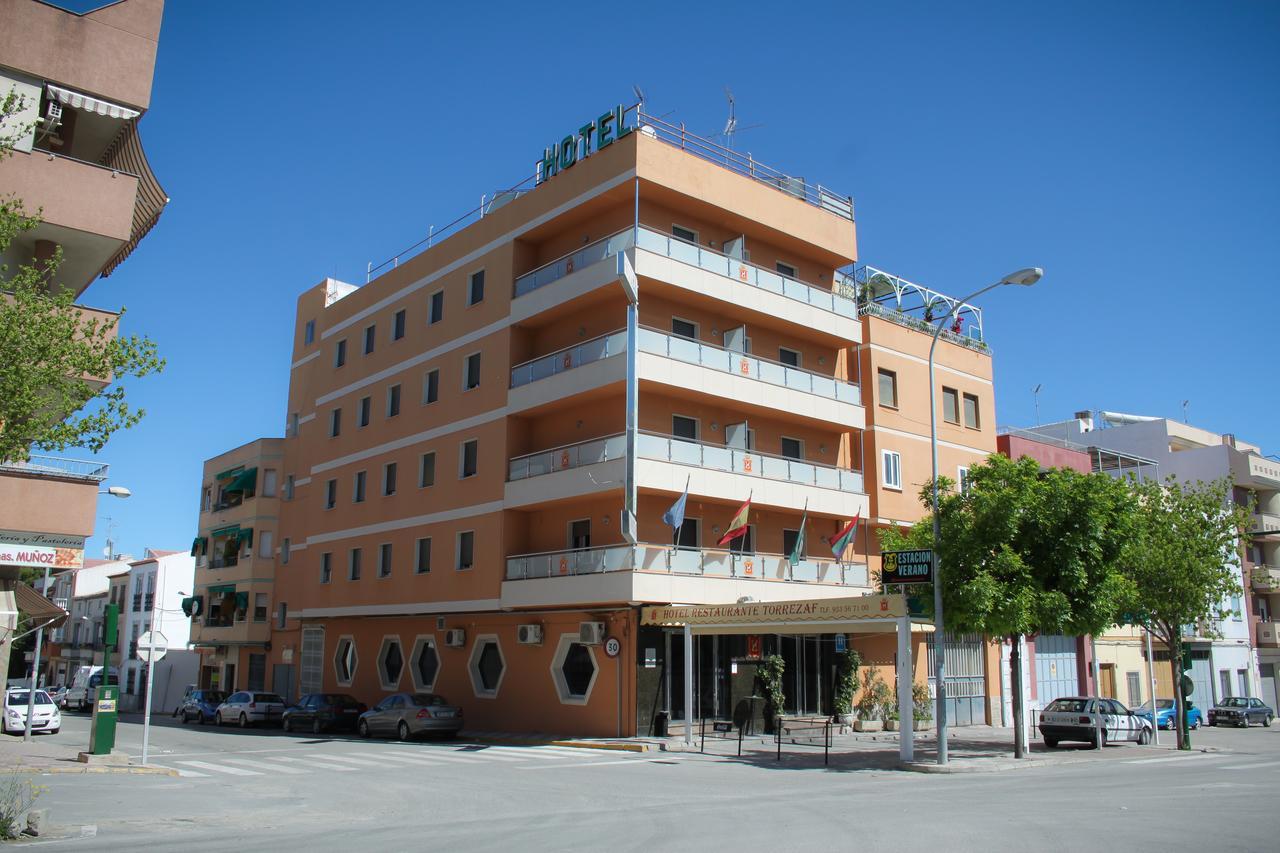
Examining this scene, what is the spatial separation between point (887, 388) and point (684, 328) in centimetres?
983

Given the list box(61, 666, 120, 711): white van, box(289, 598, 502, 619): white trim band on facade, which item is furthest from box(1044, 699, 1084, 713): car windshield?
box(61, 666, 120, 711): white van

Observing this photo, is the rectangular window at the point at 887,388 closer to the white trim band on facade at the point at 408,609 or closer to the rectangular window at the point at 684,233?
the rectangular window at the point at 684,233

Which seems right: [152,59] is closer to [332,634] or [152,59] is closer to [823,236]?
[823,236]

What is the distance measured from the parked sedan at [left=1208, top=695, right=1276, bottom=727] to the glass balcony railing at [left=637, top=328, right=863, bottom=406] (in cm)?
2682

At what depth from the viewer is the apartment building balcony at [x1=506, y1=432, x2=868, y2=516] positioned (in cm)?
2936

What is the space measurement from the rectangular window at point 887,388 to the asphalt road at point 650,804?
15789 millimetres

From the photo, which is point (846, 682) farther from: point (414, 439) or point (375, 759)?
point (414, 439)

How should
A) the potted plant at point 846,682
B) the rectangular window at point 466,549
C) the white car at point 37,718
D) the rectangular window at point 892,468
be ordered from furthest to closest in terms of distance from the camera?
the rectangular window at point 892,468
the white car at point 37,718
the rectangular window at point 466,549
the potted plant at point 846,682

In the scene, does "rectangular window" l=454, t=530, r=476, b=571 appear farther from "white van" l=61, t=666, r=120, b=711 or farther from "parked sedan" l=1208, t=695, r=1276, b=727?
"parked sedan" l=1208, t=695, r=1276, b=727

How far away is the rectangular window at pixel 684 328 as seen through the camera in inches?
1287

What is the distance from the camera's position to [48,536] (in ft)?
67.9

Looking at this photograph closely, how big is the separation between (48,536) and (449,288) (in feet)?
63.6

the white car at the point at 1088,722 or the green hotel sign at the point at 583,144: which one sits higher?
the green hotel sign at the point at 583,144

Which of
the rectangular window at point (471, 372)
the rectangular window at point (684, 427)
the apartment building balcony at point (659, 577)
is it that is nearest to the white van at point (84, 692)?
the rectangular window at point (471, 372)
